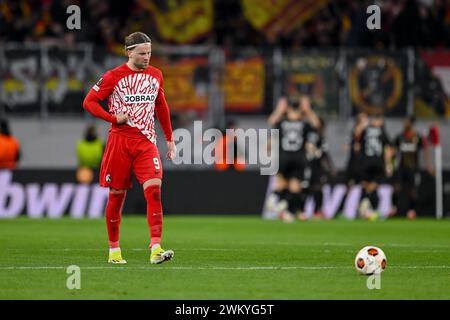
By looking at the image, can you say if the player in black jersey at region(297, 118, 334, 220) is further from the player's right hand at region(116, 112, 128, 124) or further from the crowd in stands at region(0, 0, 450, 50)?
the player's right hand at region(116, 112, 128, 124)

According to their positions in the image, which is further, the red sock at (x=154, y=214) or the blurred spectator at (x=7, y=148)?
the blurred spectator at (x=7, y=148)

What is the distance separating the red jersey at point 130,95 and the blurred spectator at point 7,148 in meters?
11.7

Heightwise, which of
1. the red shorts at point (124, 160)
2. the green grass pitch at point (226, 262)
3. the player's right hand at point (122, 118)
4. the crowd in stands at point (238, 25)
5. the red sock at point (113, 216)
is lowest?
the green grass pitch at point (226, 262)

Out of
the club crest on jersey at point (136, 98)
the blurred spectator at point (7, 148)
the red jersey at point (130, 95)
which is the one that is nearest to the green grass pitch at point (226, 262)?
the red jersey at point (130, 95)

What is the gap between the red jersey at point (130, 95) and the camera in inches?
461

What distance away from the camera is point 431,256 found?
13219 millimetres

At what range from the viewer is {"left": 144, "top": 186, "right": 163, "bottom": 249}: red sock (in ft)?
37.8

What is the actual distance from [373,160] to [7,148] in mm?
7651

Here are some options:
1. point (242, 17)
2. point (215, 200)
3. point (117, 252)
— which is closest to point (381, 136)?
point (215, 200)

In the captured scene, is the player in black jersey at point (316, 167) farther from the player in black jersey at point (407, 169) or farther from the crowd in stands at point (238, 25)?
the crowd in stands at point (238, 25)

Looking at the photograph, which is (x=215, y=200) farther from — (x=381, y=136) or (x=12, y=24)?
(x=12, y=24)

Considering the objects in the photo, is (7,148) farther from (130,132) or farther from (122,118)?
(122,118)

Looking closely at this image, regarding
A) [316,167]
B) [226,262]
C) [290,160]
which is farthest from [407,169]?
[226,262]

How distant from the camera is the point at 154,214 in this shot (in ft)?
38.0
